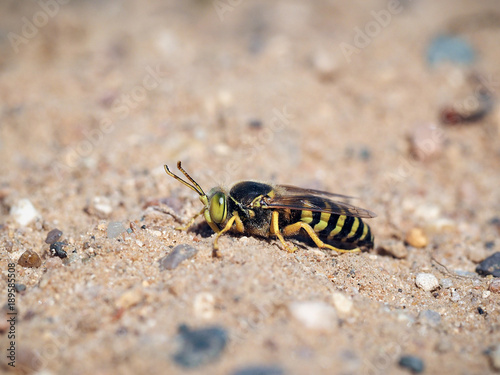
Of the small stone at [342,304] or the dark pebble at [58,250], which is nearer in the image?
the small stone at [342,304]

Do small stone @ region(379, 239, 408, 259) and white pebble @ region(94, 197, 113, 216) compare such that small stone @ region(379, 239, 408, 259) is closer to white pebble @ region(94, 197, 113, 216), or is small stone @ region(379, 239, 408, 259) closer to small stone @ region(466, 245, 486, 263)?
small stone @ region(466, 245, 486, 263)

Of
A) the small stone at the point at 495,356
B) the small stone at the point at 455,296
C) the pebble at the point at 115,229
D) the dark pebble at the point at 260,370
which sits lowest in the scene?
the small stone at the point at 495,356

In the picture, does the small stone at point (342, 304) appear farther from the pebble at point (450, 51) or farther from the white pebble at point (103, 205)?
the pebble at point (450, 51)

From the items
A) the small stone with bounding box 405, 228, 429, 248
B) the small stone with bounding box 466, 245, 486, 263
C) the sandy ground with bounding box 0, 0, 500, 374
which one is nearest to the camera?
the sandy ground with bounding box 0, 0, 500, 374

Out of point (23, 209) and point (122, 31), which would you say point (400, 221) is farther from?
point (122, 31)

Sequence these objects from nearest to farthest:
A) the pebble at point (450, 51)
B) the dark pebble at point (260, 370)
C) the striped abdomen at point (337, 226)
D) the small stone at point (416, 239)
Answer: the dark pebble at point (260, 370) < the striped abdomen at point (337, 226) < the small stone at point (416, 239) < the pebble at point (450, 51)

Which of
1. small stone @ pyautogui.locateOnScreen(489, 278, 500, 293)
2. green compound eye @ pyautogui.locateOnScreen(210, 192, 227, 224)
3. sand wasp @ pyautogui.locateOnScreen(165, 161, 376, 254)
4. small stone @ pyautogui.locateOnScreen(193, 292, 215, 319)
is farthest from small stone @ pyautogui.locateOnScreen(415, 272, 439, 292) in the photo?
small stone @ pyautogui.locateOnScreen(193, 292, 215, 319)

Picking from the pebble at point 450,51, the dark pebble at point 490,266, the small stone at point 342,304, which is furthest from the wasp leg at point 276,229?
the pebble at point 450,51

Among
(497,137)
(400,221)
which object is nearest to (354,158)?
(400,221)
